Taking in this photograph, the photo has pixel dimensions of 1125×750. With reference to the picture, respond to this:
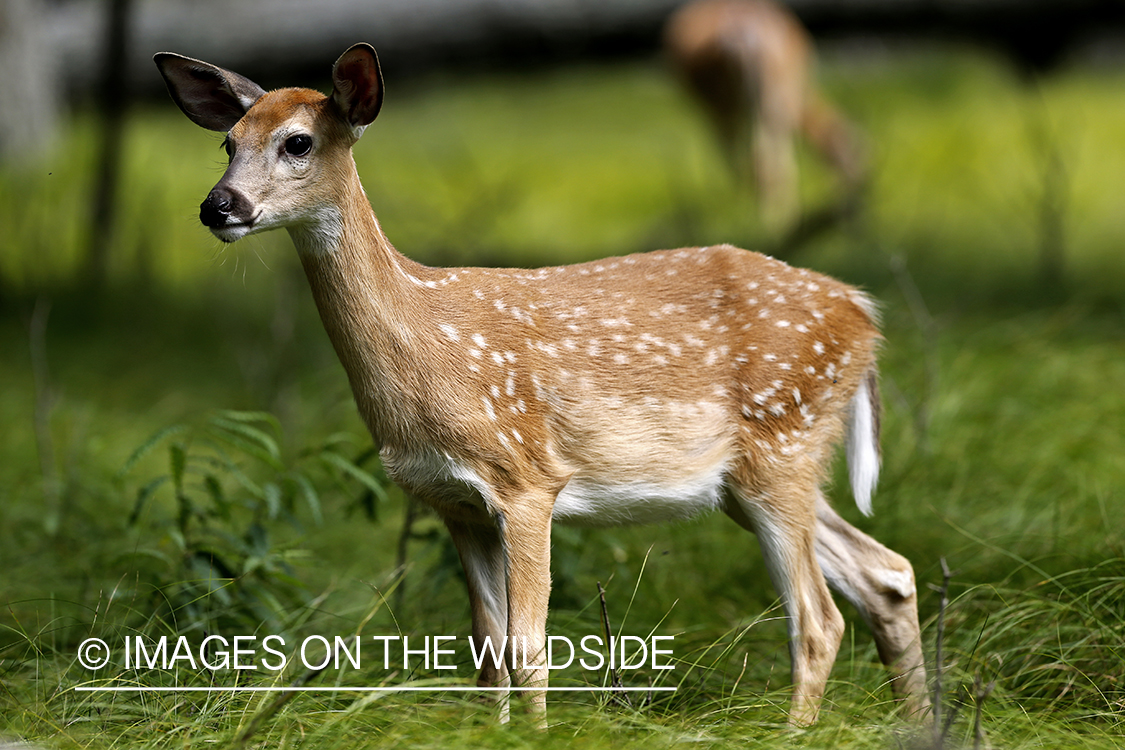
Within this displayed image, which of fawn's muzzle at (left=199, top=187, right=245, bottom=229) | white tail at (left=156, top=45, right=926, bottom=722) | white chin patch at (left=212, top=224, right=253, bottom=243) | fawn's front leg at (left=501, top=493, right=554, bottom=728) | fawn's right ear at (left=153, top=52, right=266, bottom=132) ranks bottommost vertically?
fawn's front leg at (left=501, top=493, right=554, bottom=728)

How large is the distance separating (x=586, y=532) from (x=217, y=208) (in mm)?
2294

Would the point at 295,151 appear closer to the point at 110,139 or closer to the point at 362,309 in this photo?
the point at 362,309

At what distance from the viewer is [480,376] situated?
3316 mm

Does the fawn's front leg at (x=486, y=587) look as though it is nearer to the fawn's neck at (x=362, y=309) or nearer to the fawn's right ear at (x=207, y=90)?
the fawn's neck at (x=362, y=309)

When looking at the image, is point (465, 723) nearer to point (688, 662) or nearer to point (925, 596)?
point (688, 662)

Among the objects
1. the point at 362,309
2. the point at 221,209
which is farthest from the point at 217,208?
the point at 362,309

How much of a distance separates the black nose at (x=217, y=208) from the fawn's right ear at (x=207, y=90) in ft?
1.60

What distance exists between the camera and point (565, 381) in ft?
11.3

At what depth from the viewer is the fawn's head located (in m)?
3.01

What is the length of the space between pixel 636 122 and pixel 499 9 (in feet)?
17.1

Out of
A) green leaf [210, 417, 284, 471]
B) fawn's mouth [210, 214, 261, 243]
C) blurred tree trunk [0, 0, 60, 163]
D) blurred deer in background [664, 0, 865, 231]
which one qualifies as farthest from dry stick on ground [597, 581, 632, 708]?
blurred tree trunk [0, 0, 60, 163]

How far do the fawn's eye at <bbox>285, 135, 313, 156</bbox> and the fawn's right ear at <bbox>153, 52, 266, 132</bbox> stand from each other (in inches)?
12.4

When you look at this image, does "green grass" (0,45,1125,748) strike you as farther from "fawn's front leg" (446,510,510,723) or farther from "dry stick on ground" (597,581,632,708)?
"fawn's front leg" (446,510,510,723)

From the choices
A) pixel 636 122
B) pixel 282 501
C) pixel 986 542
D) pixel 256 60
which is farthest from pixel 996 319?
pixel 636 122
